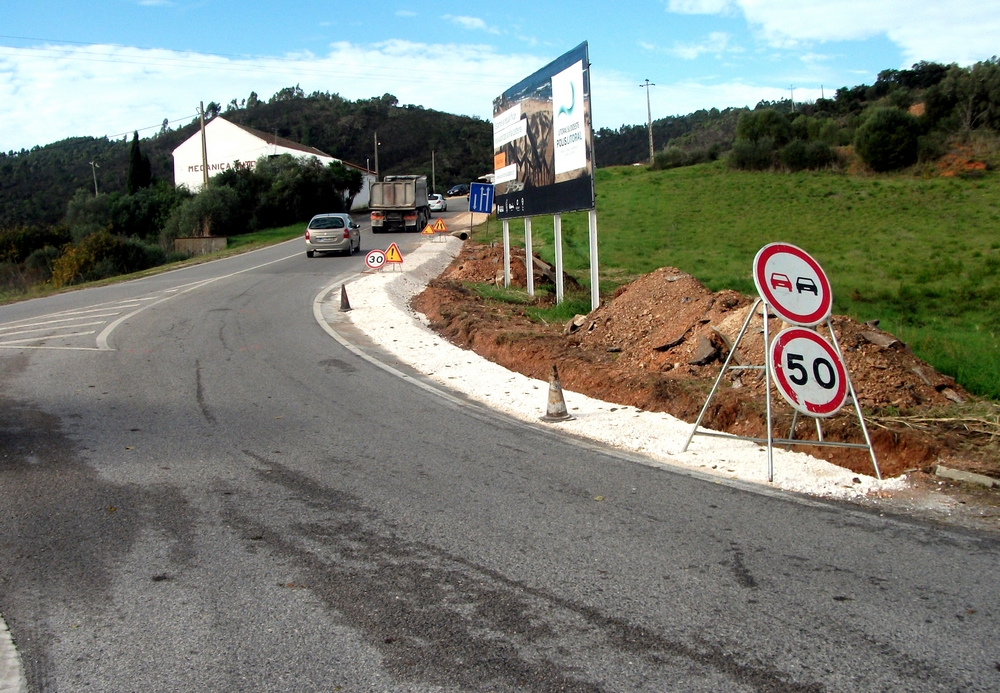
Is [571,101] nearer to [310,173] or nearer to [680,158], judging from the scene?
[310,173]

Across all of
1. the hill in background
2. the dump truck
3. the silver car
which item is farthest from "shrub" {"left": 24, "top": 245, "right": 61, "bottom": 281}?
the hill in background

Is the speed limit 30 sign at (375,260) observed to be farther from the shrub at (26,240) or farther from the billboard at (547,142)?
the shrub at (26,240)

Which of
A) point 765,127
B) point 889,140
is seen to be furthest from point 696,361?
point 765,127

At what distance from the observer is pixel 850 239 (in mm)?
33438

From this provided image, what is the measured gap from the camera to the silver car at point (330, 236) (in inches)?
1203

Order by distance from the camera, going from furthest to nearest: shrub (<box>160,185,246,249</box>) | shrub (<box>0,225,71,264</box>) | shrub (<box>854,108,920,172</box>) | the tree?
1. the tree
2. shrub (<box>160,185,246,249</box>)
3. shrub (<box>854,108,920,172</box>)
4. shrub (<box>0,225,71,264</box>)

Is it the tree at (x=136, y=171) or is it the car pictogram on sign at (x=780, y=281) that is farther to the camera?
the tree at (x=136, y=171)

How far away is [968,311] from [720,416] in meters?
14.1

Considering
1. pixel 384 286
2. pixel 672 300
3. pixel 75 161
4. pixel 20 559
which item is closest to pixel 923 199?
pixel 384 286

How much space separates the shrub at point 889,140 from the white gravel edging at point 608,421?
47873 millimetres

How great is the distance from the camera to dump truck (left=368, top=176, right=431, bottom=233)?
148 ft

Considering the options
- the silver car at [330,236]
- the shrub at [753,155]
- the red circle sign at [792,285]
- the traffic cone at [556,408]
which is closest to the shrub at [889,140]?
the shrub at [753,155]

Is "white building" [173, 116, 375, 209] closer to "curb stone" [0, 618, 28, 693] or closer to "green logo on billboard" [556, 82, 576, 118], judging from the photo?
"green logo on billboard" [556, 82, 576, 118]

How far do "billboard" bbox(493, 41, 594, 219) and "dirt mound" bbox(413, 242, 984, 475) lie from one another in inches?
101
